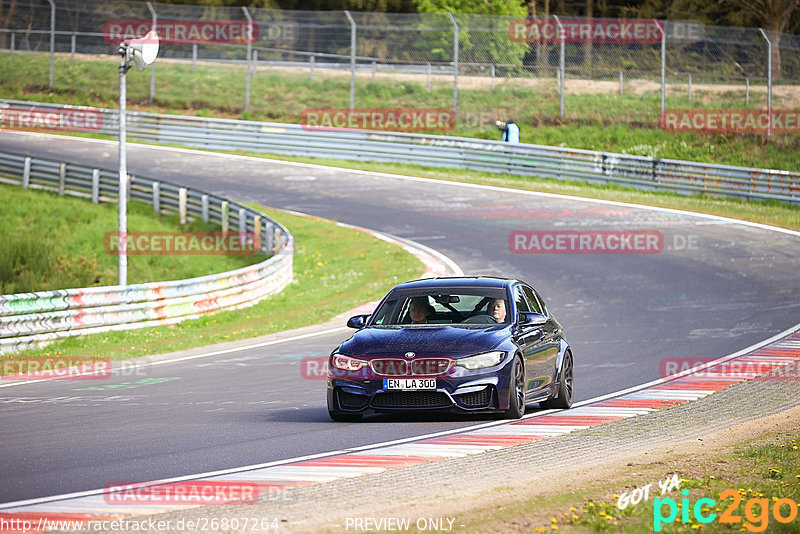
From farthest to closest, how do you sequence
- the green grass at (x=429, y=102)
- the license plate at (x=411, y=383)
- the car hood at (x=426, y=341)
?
the green grass at (x=429, y=102) < the car hood at (x=426, y=341) < the license plate at (x=411, y=383)

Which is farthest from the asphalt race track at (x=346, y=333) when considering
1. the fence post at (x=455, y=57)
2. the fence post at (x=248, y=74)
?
the fence post at (x=455, y=57)

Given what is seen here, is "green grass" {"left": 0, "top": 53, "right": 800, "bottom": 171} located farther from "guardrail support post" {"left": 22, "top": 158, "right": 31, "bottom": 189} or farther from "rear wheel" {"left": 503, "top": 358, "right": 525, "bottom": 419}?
"rear wheel" {"left": 503, "top": 358, "right": 525, "bottom": 419}

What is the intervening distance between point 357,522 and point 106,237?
26525 mm

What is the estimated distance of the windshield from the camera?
11680 mm

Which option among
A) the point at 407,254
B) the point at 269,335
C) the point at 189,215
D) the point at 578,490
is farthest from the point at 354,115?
the point at 578,490

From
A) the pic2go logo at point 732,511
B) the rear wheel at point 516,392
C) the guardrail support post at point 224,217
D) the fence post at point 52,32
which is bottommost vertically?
the guardrail support post at point 224,217

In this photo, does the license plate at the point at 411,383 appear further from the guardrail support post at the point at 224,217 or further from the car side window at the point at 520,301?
the guardrail support post at the point at 224,217
